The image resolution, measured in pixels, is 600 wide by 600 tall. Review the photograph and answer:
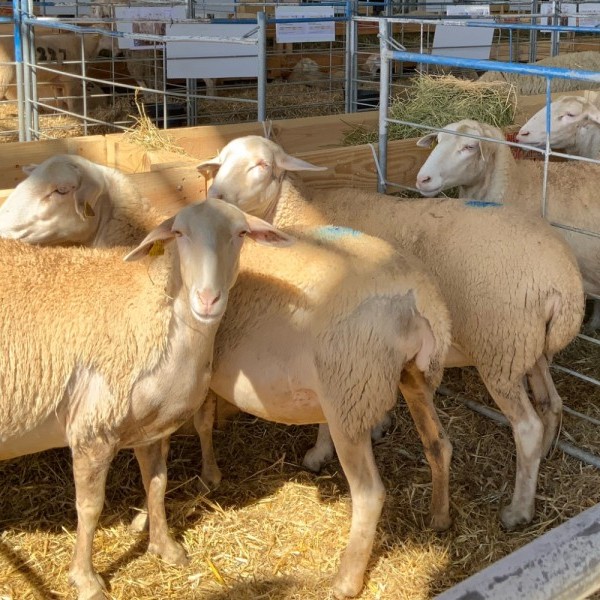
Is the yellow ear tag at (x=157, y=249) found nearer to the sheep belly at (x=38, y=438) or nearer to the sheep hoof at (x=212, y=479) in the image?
the sheep belly at (x=38, y=438)

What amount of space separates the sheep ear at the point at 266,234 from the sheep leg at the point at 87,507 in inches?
30.6

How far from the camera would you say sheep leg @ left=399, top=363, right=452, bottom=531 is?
291 centimetres

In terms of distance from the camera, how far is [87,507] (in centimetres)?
262

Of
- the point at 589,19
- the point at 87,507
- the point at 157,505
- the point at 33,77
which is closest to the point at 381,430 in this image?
the point at 157,505

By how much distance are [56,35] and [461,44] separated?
4.39 metres

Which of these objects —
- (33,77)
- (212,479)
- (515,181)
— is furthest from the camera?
(33,77)

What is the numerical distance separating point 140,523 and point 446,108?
122 inches

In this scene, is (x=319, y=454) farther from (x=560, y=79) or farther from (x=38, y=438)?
(x=560, y=79)

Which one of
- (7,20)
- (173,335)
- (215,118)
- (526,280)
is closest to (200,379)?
(173,335)

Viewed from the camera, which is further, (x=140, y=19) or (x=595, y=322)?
(x=140, y=19)

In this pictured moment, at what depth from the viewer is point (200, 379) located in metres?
2.67

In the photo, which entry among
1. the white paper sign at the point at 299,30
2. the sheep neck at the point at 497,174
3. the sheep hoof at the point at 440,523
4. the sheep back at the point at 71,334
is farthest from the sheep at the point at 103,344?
the white paper sign at the point at 299,30

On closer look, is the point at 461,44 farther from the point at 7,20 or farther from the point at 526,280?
the point at 526,280

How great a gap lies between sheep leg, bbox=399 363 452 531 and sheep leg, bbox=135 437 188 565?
0.86 metres
